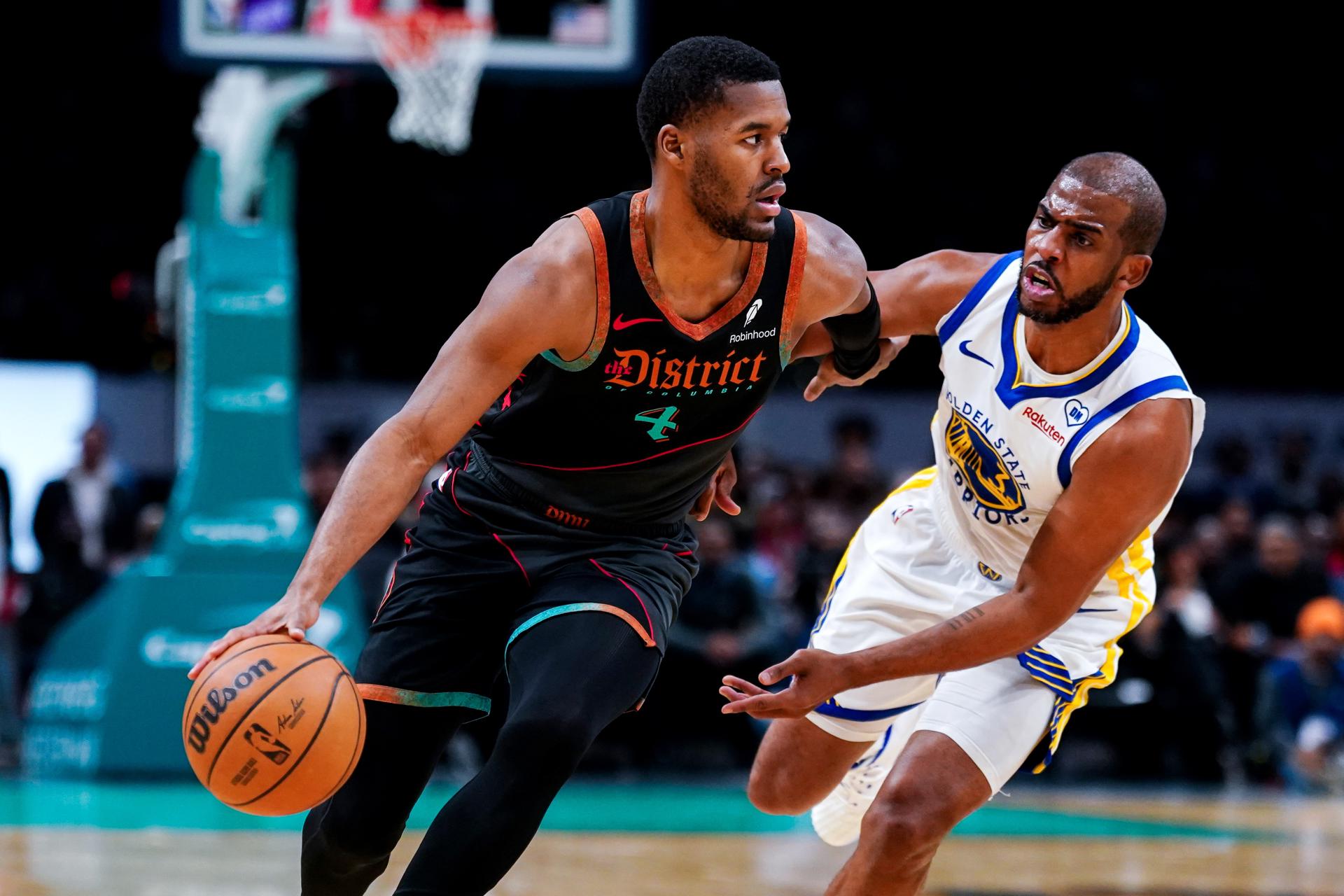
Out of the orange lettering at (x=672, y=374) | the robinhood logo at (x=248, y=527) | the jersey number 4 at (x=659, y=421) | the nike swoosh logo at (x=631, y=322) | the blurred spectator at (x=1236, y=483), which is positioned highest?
the nike swoosh logo at (x=631, y=322)

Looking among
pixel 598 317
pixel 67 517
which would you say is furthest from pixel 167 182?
pixel 598 317

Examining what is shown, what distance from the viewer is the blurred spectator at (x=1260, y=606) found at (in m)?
11.6

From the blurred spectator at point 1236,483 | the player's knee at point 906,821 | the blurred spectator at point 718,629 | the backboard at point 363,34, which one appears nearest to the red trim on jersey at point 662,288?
the player's knee at point 906,821

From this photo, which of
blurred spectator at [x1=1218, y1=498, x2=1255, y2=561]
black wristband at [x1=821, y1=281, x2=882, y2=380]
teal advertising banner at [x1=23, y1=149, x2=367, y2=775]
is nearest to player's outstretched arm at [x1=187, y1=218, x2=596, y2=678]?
black wristband at [x1=821, y1=281, x2=882, y2=380]

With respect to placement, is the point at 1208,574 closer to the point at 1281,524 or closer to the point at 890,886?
the point at 1281,524

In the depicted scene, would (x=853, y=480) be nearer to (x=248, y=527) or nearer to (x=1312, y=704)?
(x=1312, y=704)

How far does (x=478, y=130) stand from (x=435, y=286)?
198 cm

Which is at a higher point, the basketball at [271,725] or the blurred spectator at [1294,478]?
the basketball at [271,725]

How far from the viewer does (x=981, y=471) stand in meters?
4.64

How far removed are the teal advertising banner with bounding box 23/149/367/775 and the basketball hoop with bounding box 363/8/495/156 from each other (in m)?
1.16

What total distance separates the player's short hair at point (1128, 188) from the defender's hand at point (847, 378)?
75cm

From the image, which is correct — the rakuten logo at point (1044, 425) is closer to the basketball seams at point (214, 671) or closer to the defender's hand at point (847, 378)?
the defender's hand at point (847, 378)

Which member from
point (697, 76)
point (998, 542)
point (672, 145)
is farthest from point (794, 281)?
point (998, 542)

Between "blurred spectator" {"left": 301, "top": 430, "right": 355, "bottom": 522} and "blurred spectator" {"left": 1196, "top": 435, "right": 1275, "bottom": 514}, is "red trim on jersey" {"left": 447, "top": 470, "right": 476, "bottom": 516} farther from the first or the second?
"blurred spectator" {"left": 1196, "top": 435, "right": 1275, "bottom": 514}
